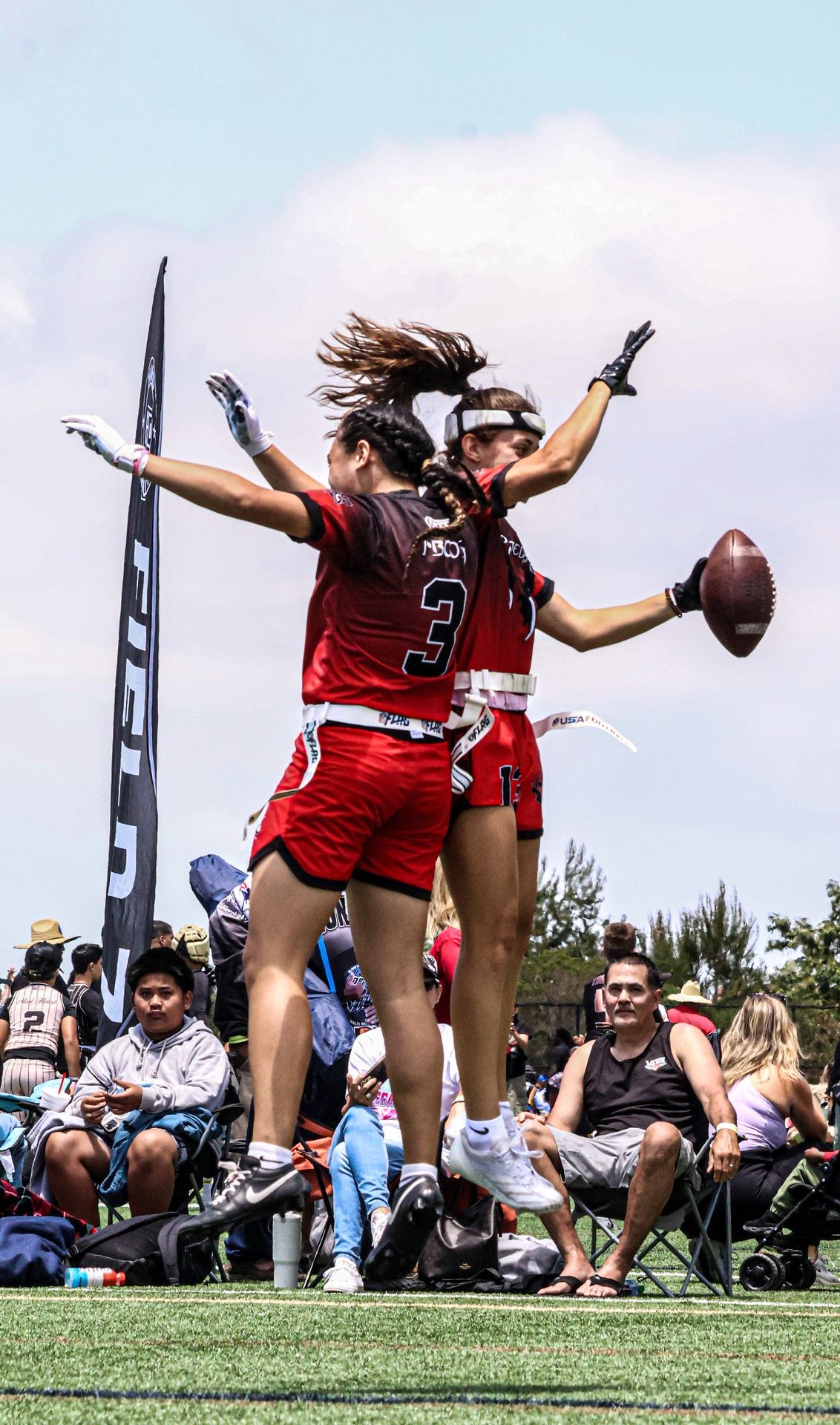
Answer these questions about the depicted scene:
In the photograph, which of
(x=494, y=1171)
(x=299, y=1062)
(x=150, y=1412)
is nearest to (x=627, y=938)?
(x=494, y=1171)

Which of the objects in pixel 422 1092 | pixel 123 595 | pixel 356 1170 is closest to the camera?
pixel 422 1092

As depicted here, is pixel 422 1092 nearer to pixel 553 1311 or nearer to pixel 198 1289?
pixel 553 1311

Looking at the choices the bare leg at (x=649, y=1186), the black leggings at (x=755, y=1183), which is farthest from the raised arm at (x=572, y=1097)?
the black leggings at (x=755, y=1183)

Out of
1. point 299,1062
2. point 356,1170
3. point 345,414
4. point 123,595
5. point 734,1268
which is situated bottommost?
point 734,1268

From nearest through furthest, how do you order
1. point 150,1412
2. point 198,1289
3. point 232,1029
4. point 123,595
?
point 150,1412, point 198,1289, point 232,1029, point 123,595

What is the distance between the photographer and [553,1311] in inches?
265

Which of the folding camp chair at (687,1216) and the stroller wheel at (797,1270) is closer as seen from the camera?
the folding camp chair at (687,1216)

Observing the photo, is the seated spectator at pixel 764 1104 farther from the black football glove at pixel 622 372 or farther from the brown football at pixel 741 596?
the black football glove at pixel 622 372

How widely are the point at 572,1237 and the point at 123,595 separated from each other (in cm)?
633

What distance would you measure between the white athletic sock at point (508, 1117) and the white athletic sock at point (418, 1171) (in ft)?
1.22

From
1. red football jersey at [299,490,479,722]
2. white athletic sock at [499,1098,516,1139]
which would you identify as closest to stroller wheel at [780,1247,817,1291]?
white athletic sock at [499,1098,516,1139]

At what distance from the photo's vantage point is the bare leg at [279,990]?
15.3ft

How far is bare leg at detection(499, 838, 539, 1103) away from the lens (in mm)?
5387

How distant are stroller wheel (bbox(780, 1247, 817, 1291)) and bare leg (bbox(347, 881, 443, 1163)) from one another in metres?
4.54
